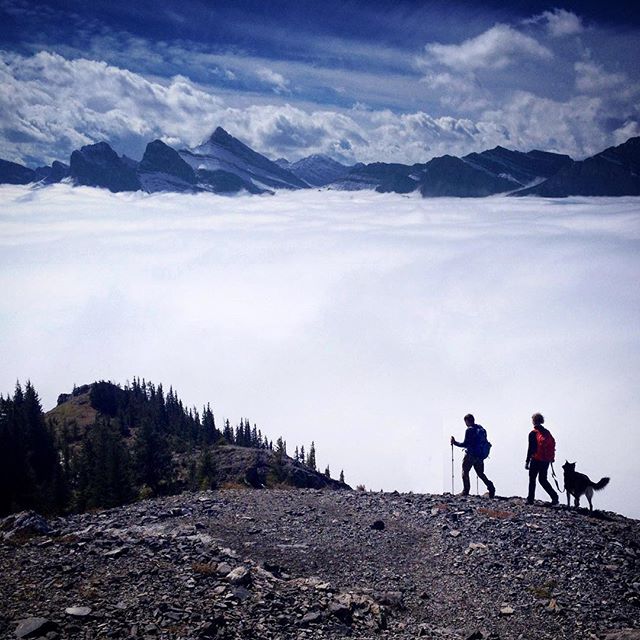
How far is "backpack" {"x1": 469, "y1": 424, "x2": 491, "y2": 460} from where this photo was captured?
2064cm

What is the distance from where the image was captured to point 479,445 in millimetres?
20641

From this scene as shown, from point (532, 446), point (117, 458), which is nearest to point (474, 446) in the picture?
point (532, 446)

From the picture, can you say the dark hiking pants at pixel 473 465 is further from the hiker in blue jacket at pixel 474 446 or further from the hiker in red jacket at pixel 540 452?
the hiker in red jacket at pixel 540 452

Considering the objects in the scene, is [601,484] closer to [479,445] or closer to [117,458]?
[479,445]

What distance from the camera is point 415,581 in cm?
1498

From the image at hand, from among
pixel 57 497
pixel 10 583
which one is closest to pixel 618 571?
pixel 10 583

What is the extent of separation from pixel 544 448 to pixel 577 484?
2009 millimetres

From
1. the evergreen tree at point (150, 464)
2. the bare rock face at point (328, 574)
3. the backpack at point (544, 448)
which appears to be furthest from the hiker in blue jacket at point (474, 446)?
the evergreen tree at point (150, 464)

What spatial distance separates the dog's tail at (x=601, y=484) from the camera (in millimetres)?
18856

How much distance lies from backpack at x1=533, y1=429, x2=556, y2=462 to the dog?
680mm

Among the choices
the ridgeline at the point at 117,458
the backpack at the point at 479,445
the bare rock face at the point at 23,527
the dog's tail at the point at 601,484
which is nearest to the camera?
the bare rock face at the point at 23,527

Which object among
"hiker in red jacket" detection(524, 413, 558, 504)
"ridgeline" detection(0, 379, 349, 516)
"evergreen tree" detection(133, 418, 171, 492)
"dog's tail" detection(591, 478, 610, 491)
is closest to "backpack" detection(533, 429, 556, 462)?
"hiker in red jacket" detection(524, 413, 558, 504)

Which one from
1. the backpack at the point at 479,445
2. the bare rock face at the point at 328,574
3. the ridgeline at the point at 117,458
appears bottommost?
the ridgeline at the point at 117,458

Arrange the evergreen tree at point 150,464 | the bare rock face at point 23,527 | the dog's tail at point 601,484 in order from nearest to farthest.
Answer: the bare rock face at point 23,527
the dog's tail at point 601,484
the evergreen tree at point 150,464
